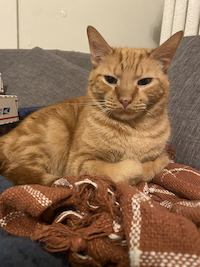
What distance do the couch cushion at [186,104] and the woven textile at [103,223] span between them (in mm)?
455

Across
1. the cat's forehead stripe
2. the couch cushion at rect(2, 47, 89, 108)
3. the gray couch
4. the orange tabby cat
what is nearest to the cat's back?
the orange tabby cat

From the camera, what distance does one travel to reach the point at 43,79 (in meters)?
2.04

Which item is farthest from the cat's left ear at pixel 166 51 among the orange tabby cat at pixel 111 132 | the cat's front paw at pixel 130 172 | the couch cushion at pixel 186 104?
the cat's front paw at pixel 130 172

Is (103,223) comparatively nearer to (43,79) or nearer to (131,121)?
(131,121)

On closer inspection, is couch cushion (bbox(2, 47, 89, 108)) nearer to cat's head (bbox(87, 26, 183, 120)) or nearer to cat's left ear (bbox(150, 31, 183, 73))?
cat's head (bbox(87, 26, 183, 120))

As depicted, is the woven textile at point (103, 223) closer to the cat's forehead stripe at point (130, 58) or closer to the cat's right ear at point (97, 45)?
the cat's forehead stripe at point (130, 58)

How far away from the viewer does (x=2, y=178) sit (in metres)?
0.90

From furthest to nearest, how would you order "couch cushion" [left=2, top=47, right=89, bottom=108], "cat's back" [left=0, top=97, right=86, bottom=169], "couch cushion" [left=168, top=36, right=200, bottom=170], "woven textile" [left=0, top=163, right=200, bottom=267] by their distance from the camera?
"couch cushion" [left=2, top=47, right=89, bottom=108], "couch cushion" [left=168, top=36, right=200, bottom=170], "cat's back" [left=0, top=97, right=86, bottom=169], "woven textile" [left=0, top=163, right=200, bottom=267]

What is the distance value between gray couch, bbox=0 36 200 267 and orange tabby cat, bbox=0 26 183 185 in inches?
7.8

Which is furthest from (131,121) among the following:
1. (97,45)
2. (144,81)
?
(97,45)

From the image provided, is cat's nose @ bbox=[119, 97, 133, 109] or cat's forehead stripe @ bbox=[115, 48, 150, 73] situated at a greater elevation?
cat's forehead stripe @ bbox=[115, 48, 150, 73]

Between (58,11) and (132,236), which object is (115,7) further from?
(132,236)

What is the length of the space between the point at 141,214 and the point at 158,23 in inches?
105

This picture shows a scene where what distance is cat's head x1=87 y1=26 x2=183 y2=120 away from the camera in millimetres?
868
